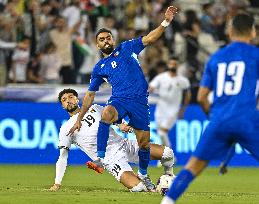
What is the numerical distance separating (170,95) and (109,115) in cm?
889

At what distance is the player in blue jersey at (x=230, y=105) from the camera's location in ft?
29.9

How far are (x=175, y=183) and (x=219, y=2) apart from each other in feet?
61.3

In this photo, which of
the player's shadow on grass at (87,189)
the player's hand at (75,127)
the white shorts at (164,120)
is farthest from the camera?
the white shorts at (164,120)

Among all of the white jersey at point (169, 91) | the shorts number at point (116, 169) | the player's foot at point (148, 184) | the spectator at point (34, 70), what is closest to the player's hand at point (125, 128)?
the shorts number at point (116, 169)

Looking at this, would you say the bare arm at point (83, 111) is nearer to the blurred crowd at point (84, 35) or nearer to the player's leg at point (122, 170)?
the player's leg at point (122, 170)

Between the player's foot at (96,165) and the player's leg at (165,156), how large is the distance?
0.78 metres

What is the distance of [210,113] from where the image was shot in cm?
932

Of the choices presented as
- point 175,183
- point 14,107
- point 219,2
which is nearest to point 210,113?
point 175,183

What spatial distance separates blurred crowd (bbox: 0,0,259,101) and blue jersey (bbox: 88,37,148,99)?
8.75 metres

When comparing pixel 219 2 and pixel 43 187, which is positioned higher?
pixel 219 2

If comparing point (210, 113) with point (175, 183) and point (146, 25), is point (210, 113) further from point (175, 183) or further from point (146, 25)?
point (146, 25)

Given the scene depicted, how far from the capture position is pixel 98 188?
47.3 ft

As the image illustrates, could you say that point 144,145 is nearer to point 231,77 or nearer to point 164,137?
point 231,77

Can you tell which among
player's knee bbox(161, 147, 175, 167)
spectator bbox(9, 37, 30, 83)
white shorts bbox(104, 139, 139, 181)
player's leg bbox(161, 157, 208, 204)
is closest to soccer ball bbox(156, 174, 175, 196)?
player's knee bbox(161, 147, 175, 167)
